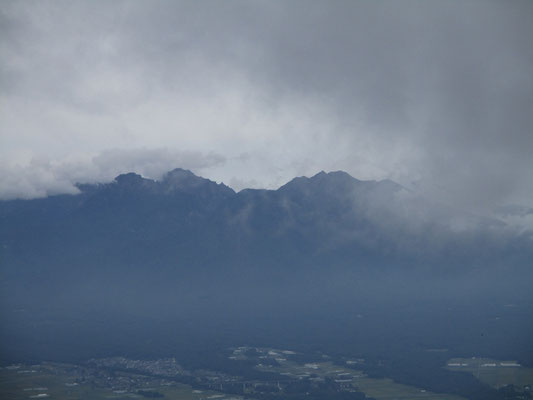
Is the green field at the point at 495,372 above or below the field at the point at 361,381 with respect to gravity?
above

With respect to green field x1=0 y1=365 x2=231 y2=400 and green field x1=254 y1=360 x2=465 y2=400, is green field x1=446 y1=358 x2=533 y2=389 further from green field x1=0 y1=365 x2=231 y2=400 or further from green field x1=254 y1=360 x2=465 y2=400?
green field x1=0 y1=365 x2=231 y2=400

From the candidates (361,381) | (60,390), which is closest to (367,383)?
(361,381)

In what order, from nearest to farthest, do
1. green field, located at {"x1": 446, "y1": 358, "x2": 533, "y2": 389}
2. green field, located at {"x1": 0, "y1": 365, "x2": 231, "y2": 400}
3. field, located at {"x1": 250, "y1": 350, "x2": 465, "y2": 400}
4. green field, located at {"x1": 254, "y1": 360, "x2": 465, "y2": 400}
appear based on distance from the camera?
green field, located at {"x1": 0, "y1": 365, "x2": 231, "y2": 400} → green field, located at {"x1": 254, "y1": 360, "x2": 465, "y2": 400} → field, located at {"x1": 250, "y1": 350, "x2": 465, "y2": 400} → green field, located at {"x1": 446, "y1": 358, "x2": 533, "y2": 389}

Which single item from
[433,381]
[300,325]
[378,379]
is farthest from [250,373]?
[300,325]

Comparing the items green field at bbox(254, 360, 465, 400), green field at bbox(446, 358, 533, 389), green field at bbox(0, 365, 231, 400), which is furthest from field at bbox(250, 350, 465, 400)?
green field at bbox(0, 365, 231, 400)

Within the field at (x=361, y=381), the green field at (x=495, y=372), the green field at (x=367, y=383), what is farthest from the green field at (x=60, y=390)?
the green field at (x=495, y=372)

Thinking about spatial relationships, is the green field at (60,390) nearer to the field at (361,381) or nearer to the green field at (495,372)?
the field at (361,381)
